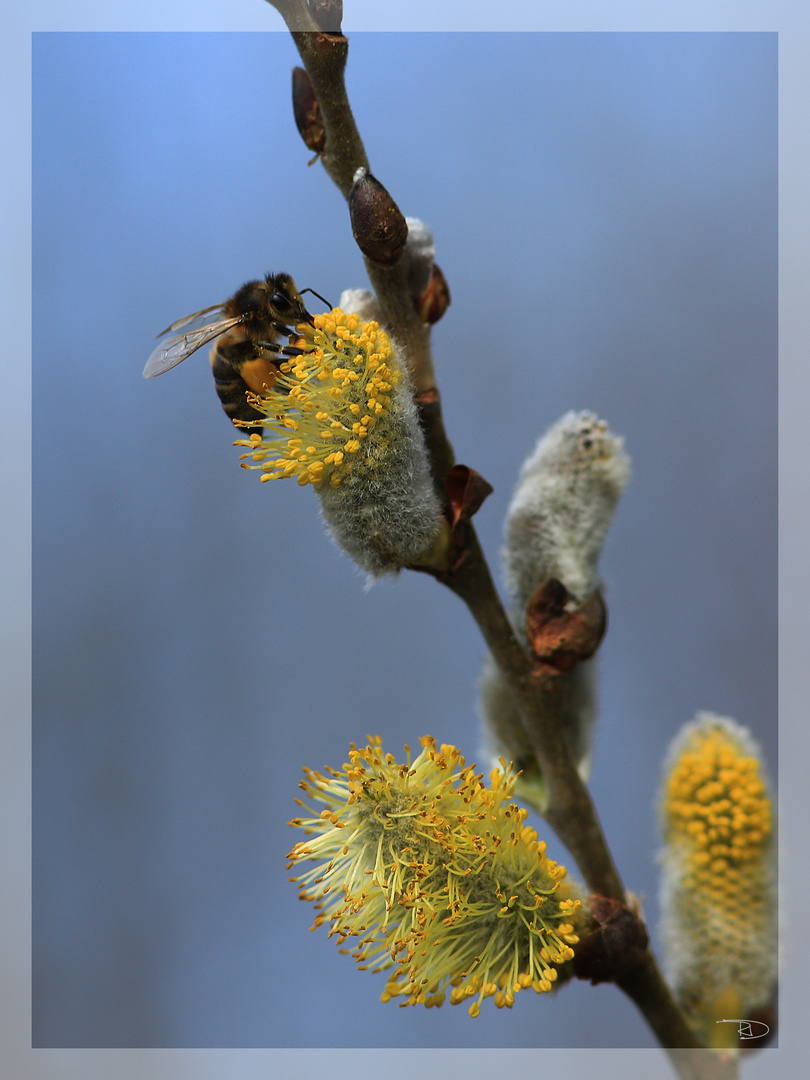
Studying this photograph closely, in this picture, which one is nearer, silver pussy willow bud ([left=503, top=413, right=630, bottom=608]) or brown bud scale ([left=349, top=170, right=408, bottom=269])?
brown bud scale ([left=349, top=170, right=408, bottom=269])

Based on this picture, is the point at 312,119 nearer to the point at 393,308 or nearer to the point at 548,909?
the point at 393,308

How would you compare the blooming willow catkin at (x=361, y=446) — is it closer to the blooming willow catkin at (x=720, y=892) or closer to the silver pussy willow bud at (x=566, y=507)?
the silver pussy willow bud at (x=566, y=507)

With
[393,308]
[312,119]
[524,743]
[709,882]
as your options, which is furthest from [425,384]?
[709,882]

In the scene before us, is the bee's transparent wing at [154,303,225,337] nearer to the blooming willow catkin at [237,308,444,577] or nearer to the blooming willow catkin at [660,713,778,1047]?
the blooming willow catkin at [237,308,444,577]
